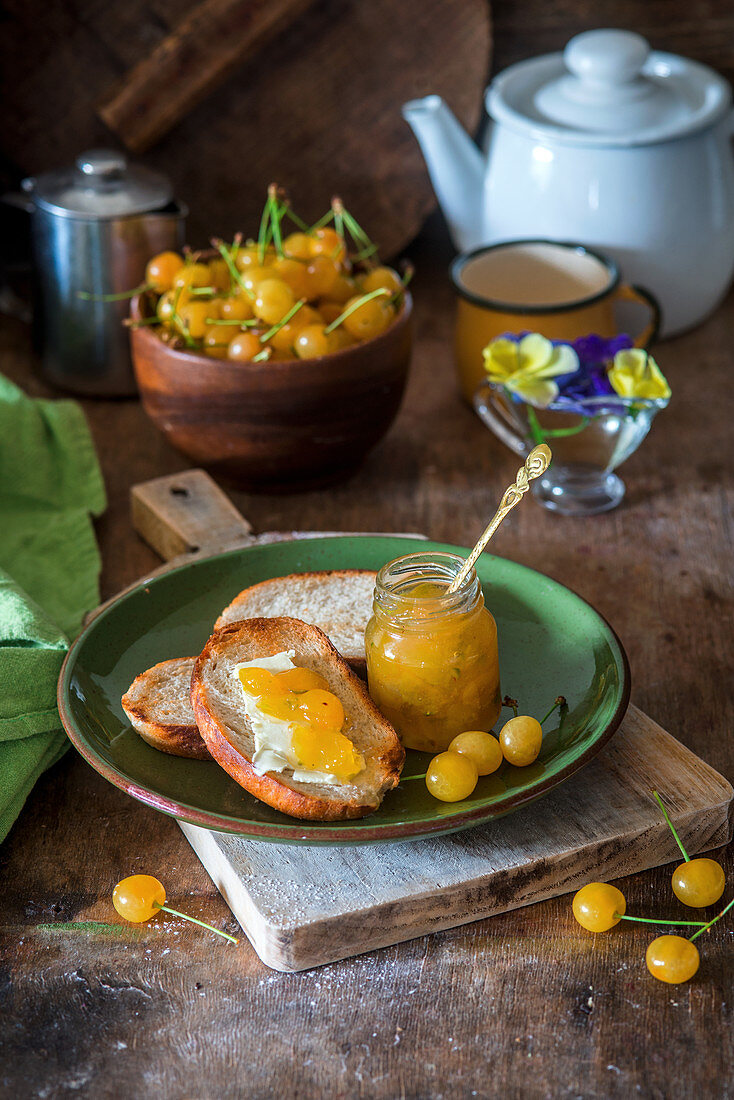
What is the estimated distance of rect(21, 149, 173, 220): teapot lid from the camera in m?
1.47

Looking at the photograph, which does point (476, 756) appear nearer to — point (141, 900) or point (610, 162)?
point (141, 900)

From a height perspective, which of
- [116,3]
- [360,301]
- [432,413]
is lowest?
[432,413]

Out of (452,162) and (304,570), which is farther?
(452,162)

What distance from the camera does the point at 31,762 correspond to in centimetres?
89

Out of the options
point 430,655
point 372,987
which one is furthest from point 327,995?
point 430,655


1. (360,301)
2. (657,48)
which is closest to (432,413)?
(360,301)

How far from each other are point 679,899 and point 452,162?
3.65ft

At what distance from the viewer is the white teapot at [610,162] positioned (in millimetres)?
1487

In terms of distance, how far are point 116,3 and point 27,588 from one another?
1.04 metres

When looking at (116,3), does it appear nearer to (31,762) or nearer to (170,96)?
(170,96)

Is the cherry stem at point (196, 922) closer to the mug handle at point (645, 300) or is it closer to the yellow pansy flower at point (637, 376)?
the yellow pansy flower at point (637, 376)

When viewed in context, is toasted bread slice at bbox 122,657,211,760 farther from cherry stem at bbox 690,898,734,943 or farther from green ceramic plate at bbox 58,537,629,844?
cherry stem at bbox 690,898,734,943

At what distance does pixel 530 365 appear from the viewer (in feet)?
4.19

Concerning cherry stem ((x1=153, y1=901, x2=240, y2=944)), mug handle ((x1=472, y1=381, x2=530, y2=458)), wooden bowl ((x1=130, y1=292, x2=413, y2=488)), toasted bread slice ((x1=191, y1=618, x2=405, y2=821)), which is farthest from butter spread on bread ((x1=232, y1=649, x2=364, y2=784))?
mug handle ((x1=472, y1=381, x2=530, y2=458))
